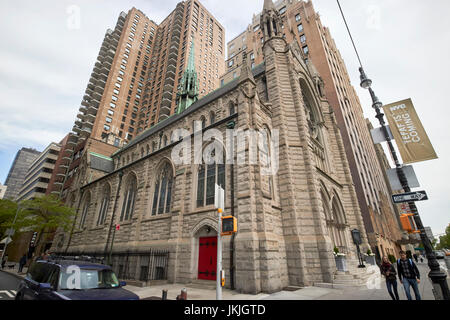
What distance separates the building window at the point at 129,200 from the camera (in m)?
21.2

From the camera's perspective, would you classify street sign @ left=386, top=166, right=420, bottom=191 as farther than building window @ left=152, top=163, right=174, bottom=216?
No

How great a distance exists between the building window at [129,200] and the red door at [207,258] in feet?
35.0

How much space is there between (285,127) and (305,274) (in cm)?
982

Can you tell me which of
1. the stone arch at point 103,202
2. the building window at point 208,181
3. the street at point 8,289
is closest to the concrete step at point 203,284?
the building window at point 208,181

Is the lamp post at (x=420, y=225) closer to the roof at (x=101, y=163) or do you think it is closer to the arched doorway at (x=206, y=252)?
the arched doorway at (x=206, y=252)

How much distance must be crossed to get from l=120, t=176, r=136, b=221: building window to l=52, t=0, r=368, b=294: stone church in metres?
0.11

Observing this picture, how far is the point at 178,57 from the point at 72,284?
69.7m

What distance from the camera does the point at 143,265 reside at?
632 inches

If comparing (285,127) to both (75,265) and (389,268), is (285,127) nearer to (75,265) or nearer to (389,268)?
(389,268)

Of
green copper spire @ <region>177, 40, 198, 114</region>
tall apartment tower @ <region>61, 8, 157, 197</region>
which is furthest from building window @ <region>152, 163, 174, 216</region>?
tall apartment tower @ <region>61, 8, 157, 197</region>

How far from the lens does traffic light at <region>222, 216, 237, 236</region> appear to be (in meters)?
6.60

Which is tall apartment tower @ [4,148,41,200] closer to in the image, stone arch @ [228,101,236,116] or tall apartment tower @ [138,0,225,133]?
tall apartment tower @ [138,0,225,133]

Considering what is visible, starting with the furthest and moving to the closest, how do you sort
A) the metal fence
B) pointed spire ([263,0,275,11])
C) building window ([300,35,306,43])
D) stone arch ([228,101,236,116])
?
building window ([300,35,306,43]) → pointed spire ([263,0,275,11]) → stone arch ([228,101,236,116]) → the metal fence
